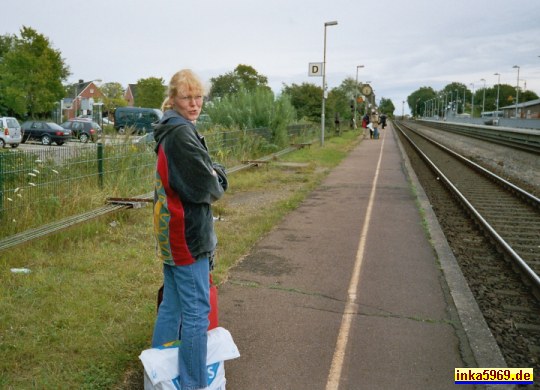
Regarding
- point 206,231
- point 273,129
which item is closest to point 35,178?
point 206,231

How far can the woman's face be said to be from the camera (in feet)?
9.80

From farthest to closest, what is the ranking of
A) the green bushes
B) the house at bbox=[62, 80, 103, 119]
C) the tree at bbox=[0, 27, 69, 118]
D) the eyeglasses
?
Answer: 1. the house at bbox=[62, 80, 103, 119]
2. the tree at bbox=[0, 27, 69, 118]
3. the green bushes
4. the eyeglasses

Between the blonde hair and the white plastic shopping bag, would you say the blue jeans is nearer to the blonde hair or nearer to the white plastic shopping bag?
the white plastic shopping bag

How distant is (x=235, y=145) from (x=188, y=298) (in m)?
13.8

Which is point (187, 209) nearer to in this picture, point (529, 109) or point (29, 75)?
point (29, 75)

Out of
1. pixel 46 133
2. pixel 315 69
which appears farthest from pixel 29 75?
pixel 315 69

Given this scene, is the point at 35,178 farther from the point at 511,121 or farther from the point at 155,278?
the point at 511,121

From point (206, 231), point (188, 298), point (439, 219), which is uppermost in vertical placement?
point (206, 231)

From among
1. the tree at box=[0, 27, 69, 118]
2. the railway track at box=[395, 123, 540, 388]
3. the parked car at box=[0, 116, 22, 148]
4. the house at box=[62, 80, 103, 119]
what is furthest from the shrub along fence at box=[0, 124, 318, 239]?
the house at box=[62, 80, 103, 119]

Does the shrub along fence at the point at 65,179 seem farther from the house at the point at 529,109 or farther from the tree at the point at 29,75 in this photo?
the house at the point at 529,109

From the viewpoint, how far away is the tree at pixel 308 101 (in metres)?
38.4

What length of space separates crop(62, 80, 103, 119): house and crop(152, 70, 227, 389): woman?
68.2 metres

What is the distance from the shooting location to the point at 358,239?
771 cm

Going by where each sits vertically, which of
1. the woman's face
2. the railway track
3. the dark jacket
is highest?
the woman's face
